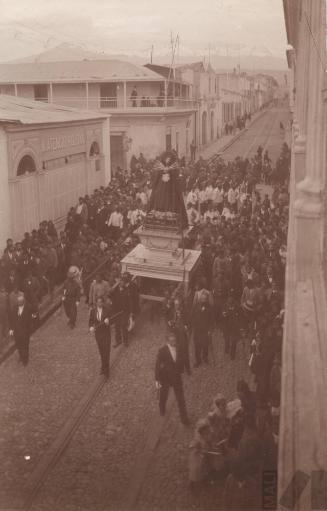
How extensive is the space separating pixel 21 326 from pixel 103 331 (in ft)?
4.56

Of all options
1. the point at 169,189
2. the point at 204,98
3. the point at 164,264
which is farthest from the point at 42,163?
the point at 204,98

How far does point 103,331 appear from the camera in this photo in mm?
9055

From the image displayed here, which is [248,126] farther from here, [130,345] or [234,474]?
[234,474]

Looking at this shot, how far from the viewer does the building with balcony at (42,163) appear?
570 inches

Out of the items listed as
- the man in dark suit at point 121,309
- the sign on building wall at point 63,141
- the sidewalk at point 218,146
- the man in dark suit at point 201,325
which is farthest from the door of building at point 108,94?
the man in dark suit at point 201,325

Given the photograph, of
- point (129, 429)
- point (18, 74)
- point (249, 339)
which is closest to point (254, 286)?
point (249, 339)

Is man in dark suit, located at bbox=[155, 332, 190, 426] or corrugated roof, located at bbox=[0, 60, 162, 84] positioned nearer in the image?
man in dark suit, located at bbox=[155, 332, 190, 426]

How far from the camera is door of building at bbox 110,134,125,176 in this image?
31719mm

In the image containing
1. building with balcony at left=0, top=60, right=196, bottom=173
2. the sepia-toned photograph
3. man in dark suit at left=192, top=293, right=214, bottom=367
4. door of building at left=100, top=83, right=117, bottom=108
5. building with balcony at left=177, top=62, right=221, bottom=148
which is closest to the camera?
the sepia-toned photograph

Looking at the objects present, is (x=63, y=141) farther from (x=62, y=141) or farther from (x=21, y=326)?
(x=21, y=326)

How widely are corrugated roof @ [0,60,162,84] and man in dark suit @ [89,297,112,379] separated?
25.3m

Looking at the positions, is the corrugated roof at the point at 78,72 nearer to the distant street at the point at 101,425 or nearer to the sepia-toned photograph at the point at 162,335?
the sepia-toned photograph at the point at 162,335

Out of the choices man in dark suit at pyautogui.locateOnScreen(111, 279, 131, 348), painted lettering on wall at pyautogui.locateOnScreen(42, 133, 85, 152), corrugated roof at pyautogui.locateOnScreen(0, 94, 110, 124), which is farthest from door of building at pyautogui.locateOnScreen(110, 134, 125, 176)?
man in dark suit at pyautogui.locateOnScreen(111, 279, 131, 348)

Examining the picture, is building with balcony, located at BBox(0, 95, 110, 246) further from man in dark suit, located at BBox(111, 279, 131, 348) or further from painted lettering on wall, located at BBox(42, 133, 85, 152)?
man in dark suit, located at BBox(111, 279, 131, 348)
